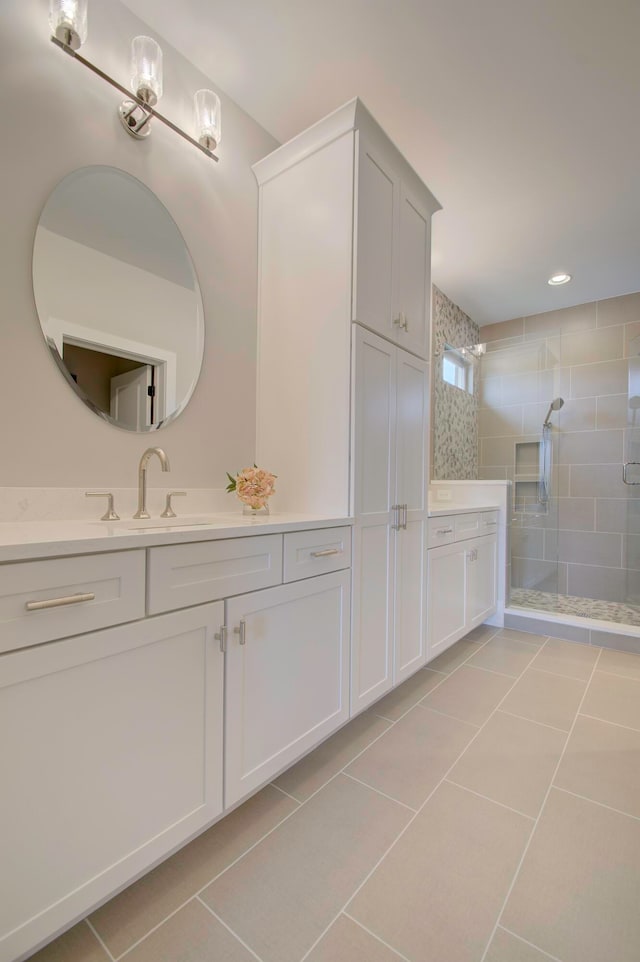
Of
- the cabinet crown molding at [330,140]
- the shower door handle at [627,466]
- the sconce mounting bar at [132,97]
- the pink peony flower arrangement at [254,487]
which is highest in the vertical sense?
the cabinet crown molding at [330,140]

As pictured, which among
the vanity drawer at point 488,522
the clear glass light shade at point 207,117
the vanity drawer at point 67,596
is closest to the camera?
the vanity drawer at point 67,596

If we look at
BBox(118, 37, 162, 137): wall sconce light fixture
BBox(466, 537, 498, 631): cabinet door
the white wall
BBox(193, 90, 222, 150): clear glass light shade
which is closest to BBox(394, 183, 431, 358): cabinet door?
the white wall

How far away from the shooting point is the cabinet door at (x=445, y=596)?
2.19m

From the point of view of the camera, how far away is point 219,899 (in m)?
1.05

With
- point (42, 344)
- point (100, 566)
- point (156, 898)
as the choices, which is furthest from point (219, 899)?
point (42, 344)

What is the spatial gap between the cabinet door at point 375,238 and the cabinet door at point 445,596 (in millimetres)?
1189

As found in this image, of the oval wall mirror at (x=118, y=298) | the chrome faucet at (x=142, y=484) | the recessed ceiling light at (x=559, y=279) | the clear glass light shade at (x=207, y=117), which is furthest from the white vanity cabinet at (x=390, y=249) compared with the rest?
the recessed ceiling light at (x=559, y=279)

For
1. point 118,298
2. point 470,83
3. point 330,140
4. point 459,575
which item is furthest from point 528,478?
point 118,298

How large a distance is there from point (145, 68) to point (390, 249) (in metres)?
1.05

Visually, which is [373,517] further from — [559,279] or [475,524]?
[559,279]

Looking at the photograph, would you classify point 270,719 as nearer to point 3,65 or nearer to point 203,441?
point 203,441

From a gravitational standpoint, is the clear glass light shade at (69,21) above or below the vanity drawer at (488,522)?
above

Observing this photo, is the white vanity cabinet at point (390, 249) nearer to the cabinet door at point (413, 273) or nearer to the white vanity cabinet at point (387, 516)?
the cabinet door at point (413, 273)

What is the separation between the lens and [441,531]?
2281 millimetres
